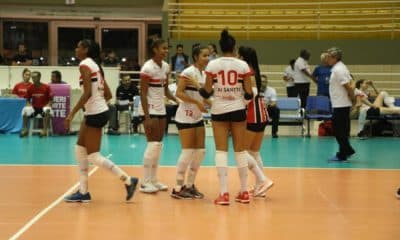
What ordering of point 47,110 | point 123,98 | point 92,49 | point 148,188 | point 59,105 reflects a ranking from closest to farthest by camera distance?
1. point 92,49
2. point 148,188
3. point 47,110
4. point 59,105
5. point 123,98

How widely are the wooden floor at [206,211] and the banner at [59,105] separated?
6.56 meters

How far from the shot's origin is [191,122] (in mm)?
7445

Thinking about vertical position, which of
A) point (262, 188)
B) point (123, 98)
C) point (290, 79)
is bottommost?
point (262, 188)

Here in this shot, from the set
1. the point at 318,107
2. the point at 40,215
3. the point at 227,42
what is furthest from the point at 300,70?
the point at 40,215

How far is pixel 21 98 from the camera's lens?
1606cm

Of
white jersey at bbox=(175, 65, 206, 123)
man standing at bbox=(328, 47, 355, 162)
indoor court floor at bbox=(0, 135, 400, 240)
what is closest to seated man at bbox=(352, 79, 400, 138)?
indoor court floor at bbox=(0, 135, 400, 240)

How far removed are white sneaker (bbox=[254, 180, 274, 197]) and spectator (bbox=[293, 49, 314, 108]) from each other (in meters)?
9.89

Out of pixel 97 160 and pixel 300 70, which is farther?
pixel 300 70

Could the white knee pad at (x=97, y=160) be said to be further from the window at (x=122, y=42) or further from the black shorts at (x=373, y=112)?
the window at (x=122, y=42)

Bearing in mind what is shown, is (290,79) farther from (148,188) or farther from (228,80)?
(228,80)

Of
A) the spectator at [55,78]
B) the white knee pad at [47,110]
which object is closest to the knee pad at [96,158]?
the white knee pad at [47,110]

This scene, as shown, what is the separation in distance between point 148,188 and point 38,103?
853 centimetres

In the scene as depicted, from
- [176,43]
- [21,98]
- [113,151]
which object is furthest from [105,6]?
[113,151]

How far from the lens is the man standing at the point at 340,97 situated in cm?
1058
